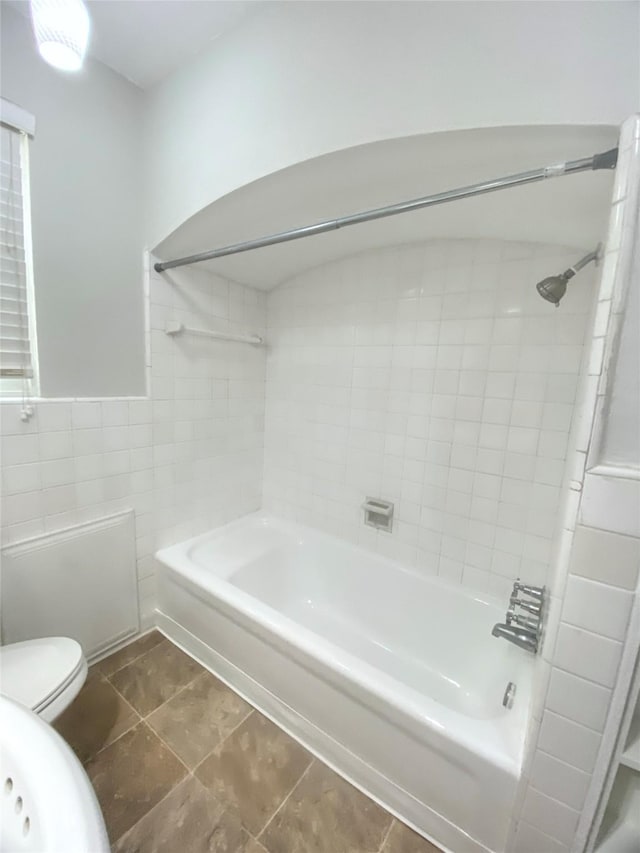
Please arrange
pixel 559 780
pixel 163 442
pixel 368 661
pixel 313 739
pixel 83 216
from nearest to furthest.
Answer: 1. pixel 559 780
2. pixel 313 739
3. pixel 83 216
4. pixel 368 661
5. pixel 163 442

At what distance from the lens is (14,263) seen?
4.02 feet

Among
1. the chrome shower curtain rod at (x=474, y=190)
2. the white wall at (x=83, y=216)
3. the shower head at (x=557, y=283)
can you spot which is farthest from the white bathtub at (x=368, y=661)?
the chrome shower curtain rod at (x=474, y=190)

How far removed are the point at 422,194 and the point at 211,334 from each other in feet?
3.91

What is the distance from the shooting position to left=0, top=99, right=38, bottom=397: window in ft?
3.84

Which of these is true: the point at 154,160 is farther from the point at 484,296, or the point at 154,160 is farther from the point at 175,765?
the point at 175,765

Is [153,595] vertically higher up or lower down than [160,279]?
lower down

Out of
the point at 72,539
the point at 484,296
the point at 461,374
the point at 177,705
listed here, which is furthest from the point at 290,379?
the point at 177,705

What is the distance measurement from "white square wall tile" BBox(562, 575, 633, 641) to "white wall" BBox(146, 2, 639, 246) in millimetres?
964

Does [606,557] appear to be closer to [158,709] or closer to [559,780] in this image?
[559,780]

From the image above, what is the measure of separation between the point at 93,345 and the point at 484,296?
1719 mm

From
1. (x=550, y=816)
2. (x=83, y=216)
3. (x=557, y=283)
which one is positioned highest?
(x=83, y=216)

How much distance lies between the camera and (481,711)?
1332mm

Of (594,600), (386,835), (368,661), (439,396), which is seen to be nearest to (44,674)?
(386,835)

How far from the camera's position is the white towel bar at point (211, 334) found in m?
1.62
